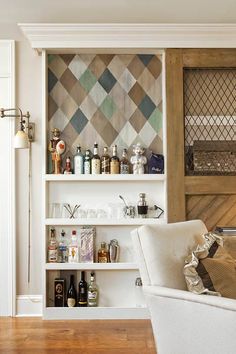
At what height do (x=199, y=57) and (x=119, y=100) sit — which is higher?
(x=199, y=57)

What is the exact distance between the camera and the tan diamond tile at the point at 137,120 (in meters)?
4.05

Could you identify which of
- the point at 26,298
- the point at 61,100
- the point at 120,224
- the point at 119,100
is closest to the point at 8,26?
the point at 61,100

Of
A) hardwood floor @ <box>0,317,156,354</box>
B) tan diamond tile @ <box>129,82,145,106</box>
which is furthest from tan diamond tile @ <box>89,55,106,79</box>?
hardwood floor @ <box>0,317,156,354</box>

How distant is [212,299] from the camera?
2.01m

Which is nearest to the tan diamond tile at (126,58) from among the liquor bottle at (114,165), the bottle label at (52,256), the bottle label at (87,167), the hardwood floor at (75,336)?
the liquor bottle at (114,165)

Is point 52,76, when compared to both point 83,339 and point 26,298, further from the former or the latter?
point 83,339

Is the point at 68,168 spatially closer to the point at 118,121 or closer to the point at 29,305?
the point at 118,121

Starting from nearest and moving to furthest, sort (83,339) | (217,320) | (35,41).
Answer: (217,320) → (83,339) → (35,41)

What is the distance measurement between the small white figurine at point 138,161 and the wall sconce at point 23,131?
94cm

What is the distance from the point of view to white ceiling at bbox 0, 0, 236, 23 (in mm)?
3633

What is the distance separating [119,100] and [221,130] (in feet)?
3.14

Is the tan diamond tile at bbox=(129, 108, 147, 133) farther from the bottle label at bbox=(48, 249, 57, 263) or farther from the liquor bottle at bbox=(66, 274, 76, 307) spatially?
the liquor bottle at bbox=(66, 274, 76, 307)

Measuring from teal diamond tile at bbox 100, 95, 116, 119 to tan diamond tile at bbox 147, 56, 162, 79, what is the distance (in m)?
0.45

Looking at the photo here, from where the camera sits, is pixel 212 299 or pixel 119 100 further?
pixel 119 100
